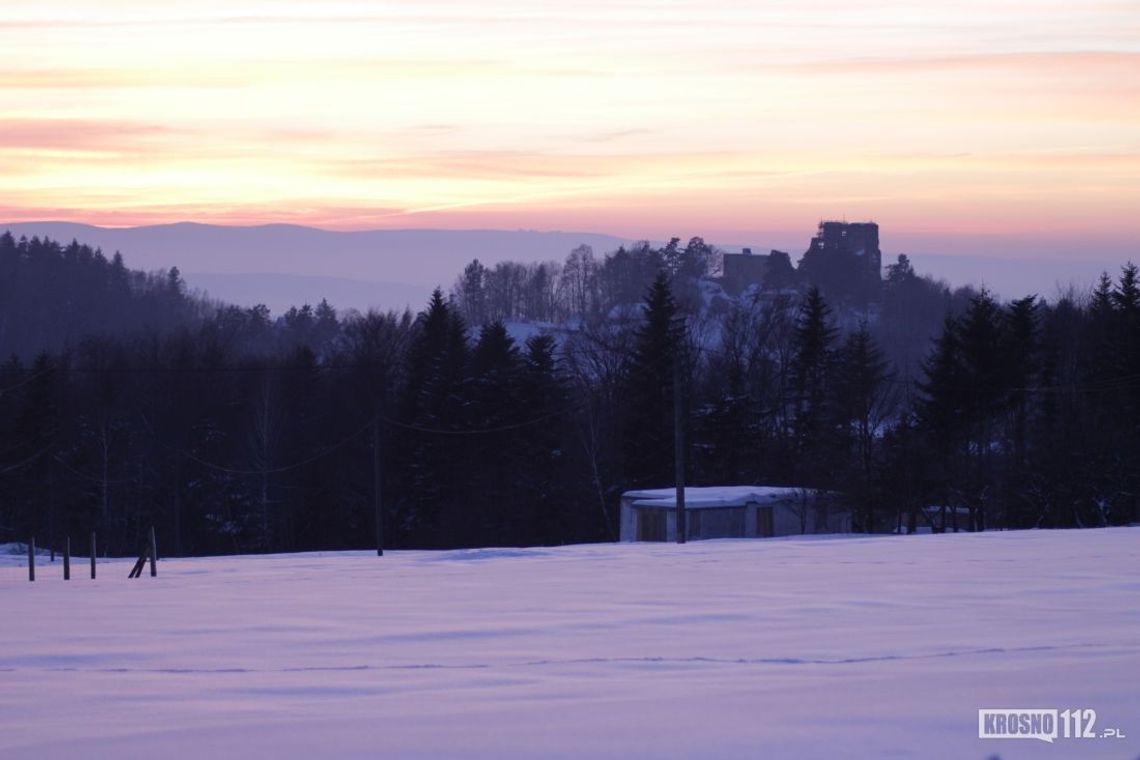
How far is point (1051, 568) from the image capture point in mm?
17891

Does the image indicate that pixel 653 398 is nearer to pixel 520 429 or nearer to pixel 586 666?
pixel 520 429

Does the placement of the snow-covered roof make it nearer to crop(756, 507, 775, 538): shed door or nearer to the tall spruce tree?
crop(756, 507, 775, 538): shed door

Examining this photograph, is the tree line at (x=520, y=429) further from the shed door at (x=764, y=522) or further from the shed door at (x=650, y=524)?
the shed door at (x=650, y=524)

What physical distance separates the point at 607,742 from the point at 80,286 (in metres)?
169

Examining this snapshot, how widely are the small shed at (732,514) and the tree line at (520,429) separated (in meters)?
1.18

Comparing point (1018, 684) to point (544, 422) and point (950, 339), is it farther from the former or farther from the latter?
point (544, 422)

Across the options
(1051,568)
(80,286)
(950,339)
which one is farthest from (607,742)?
(80,286)

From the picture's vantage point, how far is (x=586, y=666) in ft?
33.4
